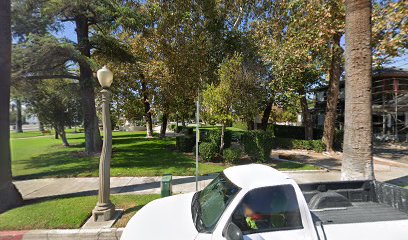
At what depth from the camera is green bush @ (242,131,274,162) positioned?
10695mm

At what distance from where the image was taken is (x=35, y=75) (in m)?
10.8

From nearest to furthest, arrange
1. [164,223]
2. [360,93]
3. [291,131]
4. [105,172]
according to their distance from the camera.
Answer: [164,223] → [105,172] → [360,93] → [291,131]

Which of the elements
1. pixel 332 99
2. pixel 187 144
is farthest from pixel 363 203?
pixel 332 99

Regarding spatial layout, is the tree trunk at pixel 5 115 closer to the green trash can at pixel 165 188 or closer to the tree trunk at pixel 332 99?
the green trash can at pixel 165 188

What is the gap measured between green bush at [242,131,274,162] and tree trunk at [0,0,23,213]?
8559mm

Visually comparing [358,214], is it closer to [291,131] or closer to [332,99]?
[332,99]

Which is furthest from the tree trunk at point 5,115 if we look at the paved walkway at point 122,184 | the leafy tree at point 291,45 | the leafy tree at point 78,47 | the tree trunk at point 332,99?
the tree trunk at point 332,99

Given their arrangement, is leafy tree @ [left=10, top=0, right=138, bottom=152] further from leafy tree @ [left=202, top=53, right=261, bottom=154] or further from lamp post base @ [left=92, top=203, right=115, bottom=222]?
lamp post base @ [left=92, top=203, right=115, bottom=222]

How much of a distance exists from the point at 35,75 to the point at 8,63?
6.05 meters

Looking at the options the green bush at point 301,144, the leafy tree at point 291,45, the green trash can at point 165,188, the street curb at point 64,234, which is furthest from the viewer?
the green bush at point 301,144

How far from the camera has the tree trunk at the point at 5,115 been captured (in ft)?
18.1

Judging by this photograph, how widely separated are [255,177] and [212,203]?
0.66m

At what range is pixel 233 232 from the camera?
2371 millimetres

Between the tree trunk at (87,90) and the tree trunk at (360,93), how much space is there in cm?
1232
